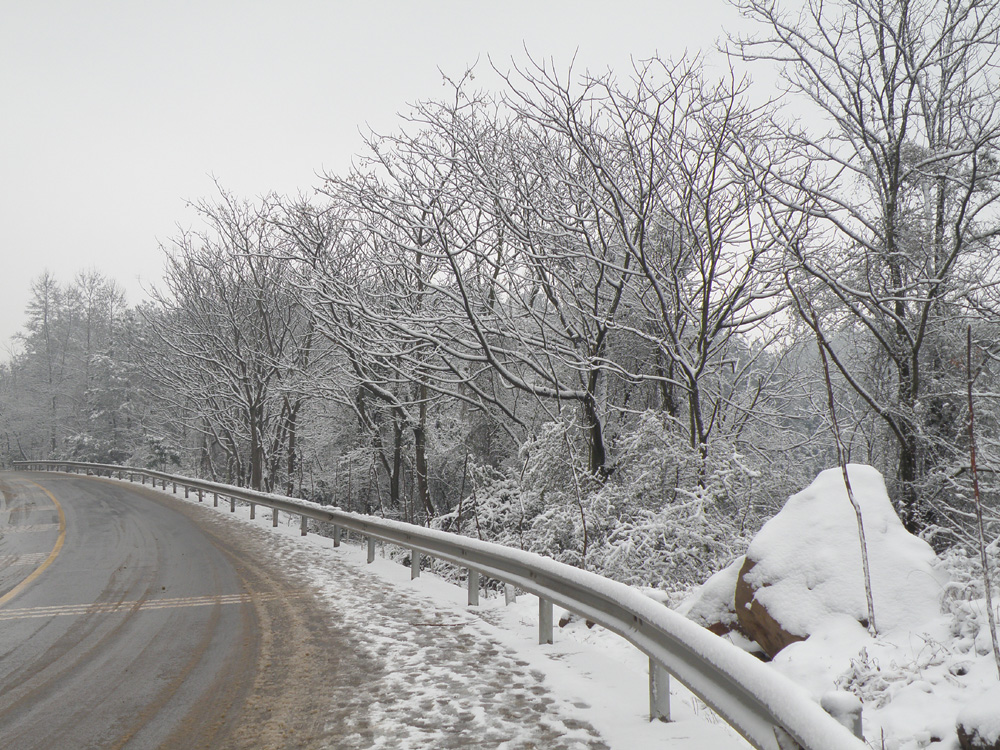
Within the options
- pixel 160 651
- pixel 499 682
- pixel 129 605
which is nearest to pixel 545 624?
pixel 499 682

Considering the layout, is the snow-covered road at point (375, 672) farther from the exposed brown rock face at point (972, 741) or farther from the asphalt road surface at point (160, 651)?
the exposed brown rock face at point (972, 741)

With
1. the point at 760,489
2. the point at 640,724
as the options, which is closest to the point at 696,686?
the point at 640,724

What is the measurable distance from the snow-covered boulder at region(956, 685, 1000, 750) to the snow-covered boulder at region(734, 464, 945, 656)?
5.22ft

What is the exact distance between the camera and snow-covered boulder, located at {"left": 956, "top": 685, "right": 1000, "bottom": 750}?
3439 mm

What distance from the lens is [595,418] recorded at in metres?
12.7

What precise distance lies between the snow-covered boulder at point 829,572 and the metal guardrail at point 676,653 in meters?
1.72

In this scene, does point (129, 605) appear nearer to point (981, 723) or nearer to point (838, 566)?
point (838, 566)

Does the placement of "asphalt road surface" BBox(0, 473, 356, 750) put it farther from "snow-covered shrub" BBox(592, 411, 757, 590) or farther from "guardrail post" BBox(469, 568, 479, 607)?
"snow-covered shrub" BBox(592, 411, 757, 590)

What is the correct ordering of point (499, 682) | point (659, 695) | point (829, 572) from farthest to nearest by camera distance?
point (829, 572) < point (499, 682) < point (659, 695)

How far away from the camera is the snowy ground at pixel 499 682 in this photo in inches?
157

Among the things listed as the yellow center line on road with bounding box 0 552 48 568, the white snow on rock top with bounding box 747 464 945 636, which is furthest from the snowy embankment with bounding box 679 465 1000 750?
the yellow center line on road with bounding box 0 552 48 568

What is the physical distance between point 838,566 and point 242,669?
506cm

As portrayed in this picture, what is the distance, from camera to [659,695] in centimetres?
415

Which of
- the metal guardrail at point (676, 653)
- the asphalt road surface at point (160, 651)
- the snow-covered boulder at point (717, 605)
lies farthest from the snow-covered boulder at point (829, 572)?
the asphalt road surface at point (160, 651)
